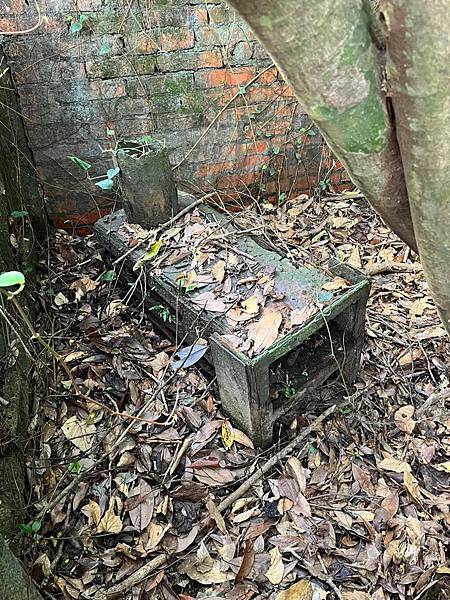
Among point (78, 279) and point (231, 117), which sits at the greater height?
point (231, 117)

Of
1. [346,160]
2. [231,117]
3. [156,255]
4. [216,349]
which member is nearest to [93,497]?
[216,349]

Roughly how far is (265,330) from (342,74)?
144cm

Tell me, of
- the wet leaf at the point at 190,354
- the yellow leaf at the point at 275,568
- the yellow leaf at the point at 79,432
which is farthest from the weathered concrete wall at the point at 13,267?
the yellow leaf at the point at 275,568

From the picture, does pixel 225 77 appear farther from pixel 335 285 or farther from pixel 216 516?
pixel 216 516

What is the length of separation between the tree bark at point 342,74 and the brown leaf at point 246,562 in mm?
1522

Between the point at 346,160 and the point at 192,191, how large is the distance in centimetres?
257

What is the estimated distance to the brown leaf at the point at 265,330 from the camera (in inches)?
77.2

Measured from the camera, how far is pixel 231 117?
3027 mm

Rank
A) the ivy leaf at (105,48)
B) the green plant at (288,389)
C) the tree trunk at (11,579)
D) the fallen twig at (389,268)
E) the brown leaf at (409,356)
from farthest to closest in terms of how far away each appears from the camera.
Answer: the fallen twig at (389,268) < the ivy leaf at (105,48) < the brown leaf at (409,356) < the green plant at (288,389) < the tree trunk at (11,579)

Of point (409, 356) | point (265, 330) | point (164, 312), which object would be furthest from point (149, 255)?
point (409, 356)

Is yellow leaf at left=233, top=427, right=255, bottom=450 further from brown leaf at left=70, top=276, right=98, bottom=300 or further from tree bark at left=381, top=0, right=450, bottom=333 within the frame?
tree bark at left=381, top=0, right=450, bottom=333

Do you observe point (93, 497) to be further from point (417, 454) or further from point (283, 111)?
point (283, 111)

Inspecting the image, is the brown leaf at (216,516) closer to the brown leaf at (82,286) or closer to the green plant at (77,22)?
the brown leaf at (82,286)

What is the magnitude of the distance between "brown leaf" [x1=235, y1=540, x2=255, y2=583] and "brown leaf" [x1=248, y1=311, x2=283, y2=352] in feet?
2.25
